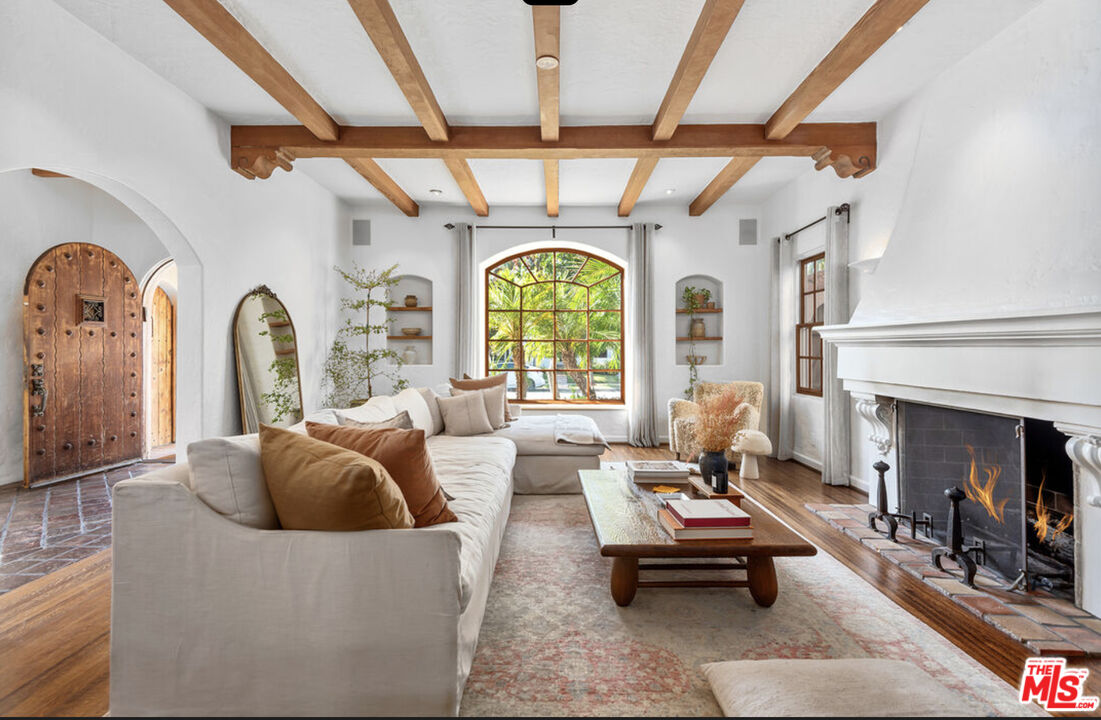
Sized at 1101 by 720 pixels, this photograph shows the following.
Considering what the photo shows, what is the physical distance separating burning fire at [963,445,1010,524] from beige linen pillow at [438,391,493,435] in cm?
311

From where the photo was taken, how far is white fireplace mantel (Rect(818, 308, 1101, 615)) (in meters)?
2.19

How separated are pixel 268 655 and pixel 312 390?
4.38 meters

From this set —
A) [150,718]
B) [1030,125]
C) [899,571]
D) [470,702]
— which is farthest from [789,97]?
[150,718]

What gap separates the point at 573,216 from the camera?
21.6 ft

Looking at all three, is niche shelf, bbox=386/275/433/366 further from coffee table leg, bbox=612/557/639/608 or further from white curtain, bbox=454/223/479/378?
coffee table leg, bbox=612/557/639/608

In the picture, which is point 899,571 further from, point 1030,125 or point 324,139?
point 324,139

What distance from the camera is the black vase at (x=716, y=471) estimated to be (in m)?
2.90

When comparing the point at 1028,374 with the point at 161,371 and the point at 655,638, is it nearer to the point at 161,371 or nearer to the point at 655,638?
the point at 655,638

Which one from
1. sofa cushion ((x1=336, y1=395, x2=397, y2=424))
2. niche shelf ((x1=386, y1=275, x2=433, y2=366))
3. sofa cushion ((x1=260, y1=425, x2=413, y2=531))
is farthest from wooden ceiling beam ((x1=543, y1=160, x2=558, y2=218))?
sofa cushion ((x1=260, y1=425, x2=413, y2=531))

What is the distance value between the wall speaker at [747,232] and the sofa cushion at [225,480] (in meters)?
5.94

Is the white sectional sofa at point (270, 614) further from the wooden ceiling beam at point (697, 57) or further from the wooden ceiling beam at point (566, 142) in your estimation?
the wooden ceiling beam at point (566, 142)

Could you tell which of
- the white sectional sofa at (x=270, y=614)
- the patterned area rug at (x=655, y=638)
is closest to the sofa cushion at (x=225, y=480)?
the white sectional sofa at (x=270, y=614)

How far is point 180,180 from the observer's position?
359cm

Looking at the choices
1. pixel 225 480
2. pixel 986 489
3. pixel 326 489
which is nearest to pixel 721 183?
pixel 986 489
